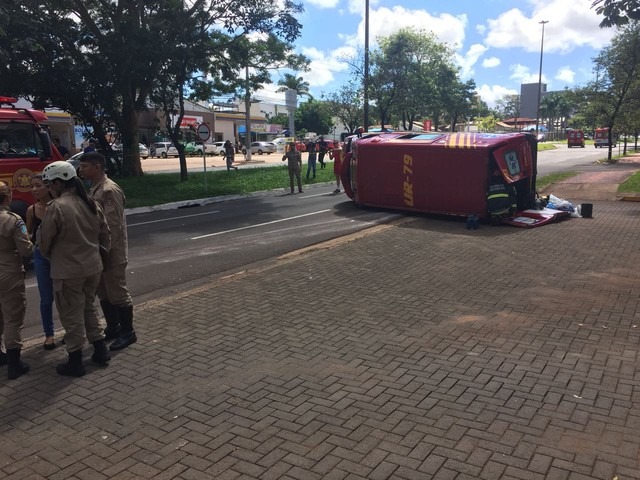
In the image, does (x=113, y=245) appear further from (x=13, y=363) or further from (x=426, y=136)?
(x=426, y=136)

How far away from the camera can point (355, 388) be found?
4344 mm

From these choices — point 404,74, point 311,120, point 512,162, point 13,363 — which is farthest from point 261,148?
point 13,363

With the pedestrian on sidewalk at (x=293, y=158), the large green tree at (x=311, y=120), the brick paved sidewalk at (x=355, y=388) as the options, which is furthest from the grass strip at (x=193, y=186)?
the large green tree at (x=311, y=120)

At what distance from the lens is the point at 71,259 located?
4.52m

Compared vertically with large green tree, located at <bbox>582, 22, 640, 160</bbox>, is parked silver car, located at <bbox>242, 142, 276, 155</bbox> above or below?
below

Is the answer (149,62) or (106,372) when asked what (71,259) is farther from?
(149,62)

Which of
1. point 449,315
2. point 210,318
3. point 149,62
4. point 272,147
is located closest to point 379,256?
point 449,315

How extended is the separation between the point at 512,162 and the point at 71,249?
33.8 ft

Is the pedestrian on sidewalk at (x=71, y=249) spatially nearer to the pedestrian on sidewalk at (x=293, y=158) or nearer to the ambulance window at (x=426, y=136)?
the ambulance window at (x=426, y=136)

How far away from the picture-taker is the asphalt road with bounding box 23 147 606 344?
26.8ft

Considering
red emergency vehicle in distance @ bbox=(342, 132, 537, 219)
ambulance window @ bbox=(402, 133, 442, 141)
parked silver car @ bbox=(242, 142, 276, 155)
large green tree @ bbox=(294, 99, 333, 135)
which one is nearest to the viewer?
red emergency vehicle in distance @ bbox=(342, 132, 537, 219)

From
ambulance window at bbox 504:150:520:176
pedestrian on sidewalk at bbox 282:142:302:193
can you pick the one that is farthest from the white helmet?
pedestrian on sidewalk at bbox 282:142:302:193

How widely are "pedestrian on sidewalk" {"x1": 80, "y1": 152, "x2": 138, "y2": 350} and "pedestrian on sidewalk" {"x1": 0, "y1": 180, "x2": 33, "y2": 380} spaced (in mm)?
698

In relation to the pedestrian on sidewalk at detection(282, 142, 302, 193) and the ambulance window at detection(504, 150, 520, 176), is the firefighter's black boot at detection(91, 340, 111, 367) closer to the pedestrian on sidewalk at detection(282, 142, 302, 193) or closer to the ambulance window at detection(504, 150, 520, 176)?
the ambulance window at detection(504, 150, 520, 176)
